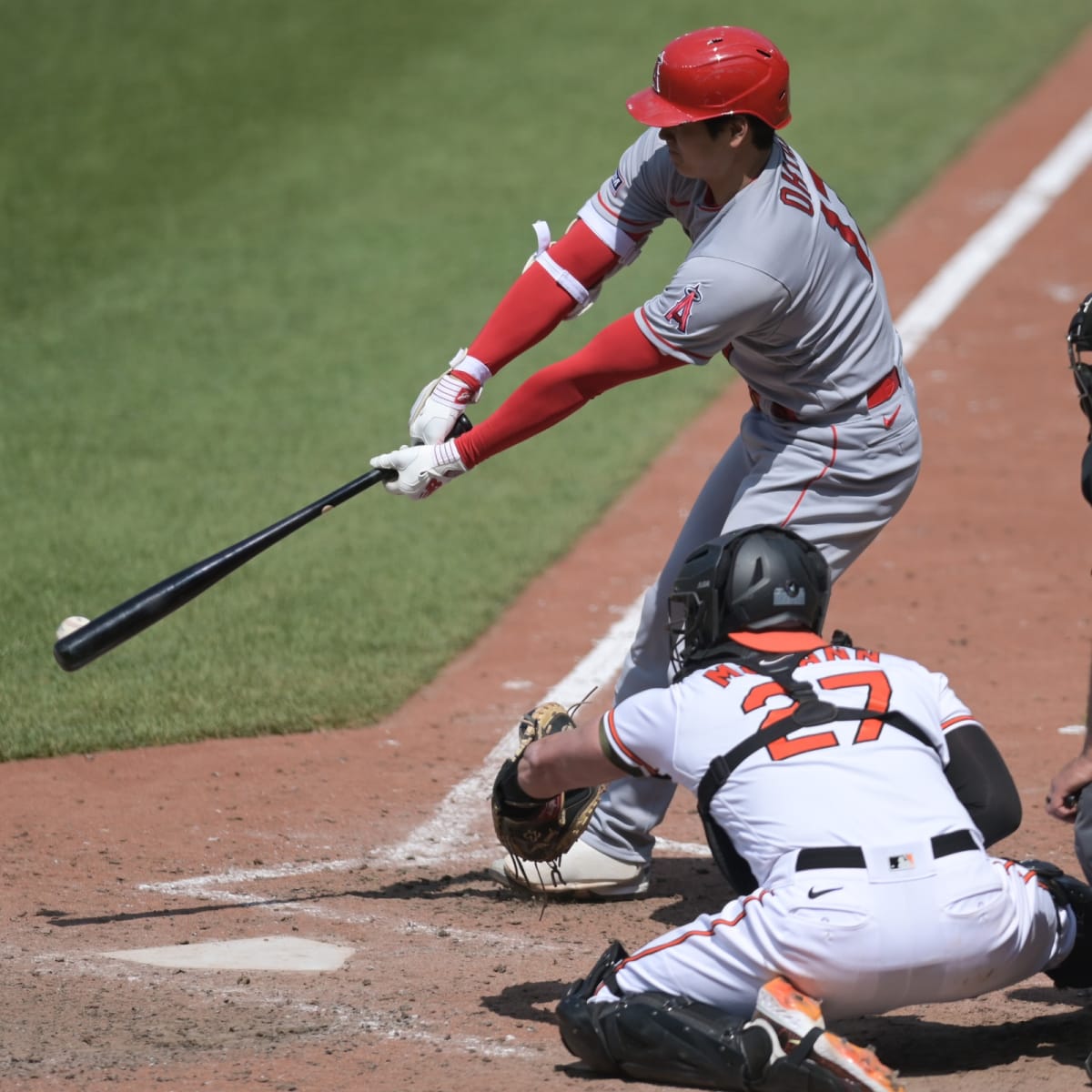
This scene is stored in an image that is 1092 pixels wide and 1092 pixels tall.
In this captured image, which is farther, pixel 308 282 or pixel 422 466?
pixel 308 282

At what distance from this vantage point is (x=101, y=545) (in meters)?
7.22

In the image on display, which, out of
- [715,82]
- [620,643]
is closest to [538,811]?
[715,82]

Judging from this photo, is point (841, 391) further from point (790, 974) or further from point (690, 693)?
point (790, 974)

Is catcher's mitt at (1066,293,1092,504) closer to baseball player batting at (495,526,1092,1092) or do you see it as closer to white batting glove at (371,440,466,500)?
baseball player batting at (495,526,1092,1092)

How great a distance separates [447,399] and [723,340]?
2.72 ft

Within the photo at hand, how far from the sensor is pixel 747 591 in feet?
11.6

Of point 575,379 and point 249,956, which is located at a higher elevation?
point 575,379

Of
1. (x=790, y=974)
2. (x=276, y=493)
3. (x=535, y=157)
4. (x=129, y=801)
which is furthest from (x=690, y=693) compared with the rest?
(x=535, y=157)

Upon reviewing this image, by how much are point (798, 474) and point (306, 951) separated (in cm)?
169

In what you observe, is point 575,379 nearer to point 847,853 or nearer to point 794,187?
point 794,187

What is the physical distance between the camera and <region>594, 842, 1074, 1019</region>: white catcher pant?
330cm

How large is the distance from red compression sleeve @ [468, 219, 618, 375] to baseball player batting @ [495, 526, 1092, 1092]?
131cm

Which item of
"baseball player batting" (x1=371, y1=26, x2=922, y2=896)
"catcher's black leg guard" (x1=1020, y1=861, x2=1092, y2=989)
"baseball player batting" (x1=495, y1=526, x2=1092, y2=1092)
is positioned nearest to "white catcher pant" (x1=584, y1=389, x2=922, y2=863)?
"baseball player batting" (x1=371, y1=26, x2=922, y2=896)

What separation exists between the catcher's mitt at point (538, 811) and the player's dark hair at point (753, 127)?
1.48 meters
